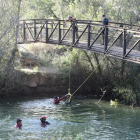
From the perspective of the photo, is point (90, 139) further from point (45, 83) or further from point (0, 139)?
point (45, 83)

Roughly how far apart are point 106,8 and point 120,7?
2507 millimetres

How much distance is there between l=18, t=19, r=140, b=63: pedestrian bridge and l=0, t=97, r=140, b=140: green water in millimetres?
4282

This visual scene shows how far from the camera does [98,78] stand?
2625 cm

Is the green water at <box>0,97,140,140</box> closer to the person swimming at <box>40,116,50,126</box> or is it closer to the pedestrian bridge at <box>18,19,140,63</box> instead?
the person swimming at <box>40,116,50,126</box>

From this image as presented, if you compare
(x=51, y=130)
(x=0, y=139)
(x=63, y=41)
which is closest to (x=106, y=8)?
(x=63, y=41)

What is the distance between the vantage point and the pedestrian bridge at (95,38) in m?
16.2

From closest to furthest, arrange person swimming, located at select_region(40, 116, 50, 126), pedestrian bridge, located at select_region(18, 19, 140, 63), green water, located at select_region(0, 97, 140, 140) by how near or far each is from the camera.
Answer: green water, located at select_region(0, 97, 140, 140) < person swimming, located at select_region(40, 116, 50, 126) < pedestrian bridge, located at select_region(18, 19, 140, 63)

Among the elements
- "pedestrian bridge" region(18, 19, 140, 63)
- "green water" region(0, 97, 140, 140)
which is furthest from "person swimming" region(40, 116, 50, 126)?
"pedestrian bridge" region(18, 19, 140, 63)

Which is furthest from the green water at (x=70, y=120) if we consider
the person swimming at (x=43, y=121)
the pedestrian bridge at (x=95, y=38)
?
the pedestrian bridge at (x=95, y=38)

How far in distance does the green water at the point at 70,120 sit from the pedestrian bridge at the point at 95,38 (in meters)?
4.28

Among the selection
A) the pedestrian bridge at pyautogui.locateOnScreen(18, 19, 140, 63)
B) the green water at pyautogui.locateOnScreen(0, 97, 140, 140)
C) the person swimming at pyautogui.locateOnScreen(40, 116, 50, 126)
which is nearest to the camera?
the green water at pyautogui.locateOnScreen(0, 97, 140, 140)

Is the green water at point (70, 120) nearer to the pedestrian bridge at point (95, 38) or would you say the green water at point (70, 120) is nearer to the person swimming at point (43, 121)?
the person swimming at point (43, 121)

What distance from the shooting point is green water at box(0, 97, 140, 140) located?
13.8 m

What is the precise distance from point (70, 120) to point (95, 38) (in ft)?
20.7
